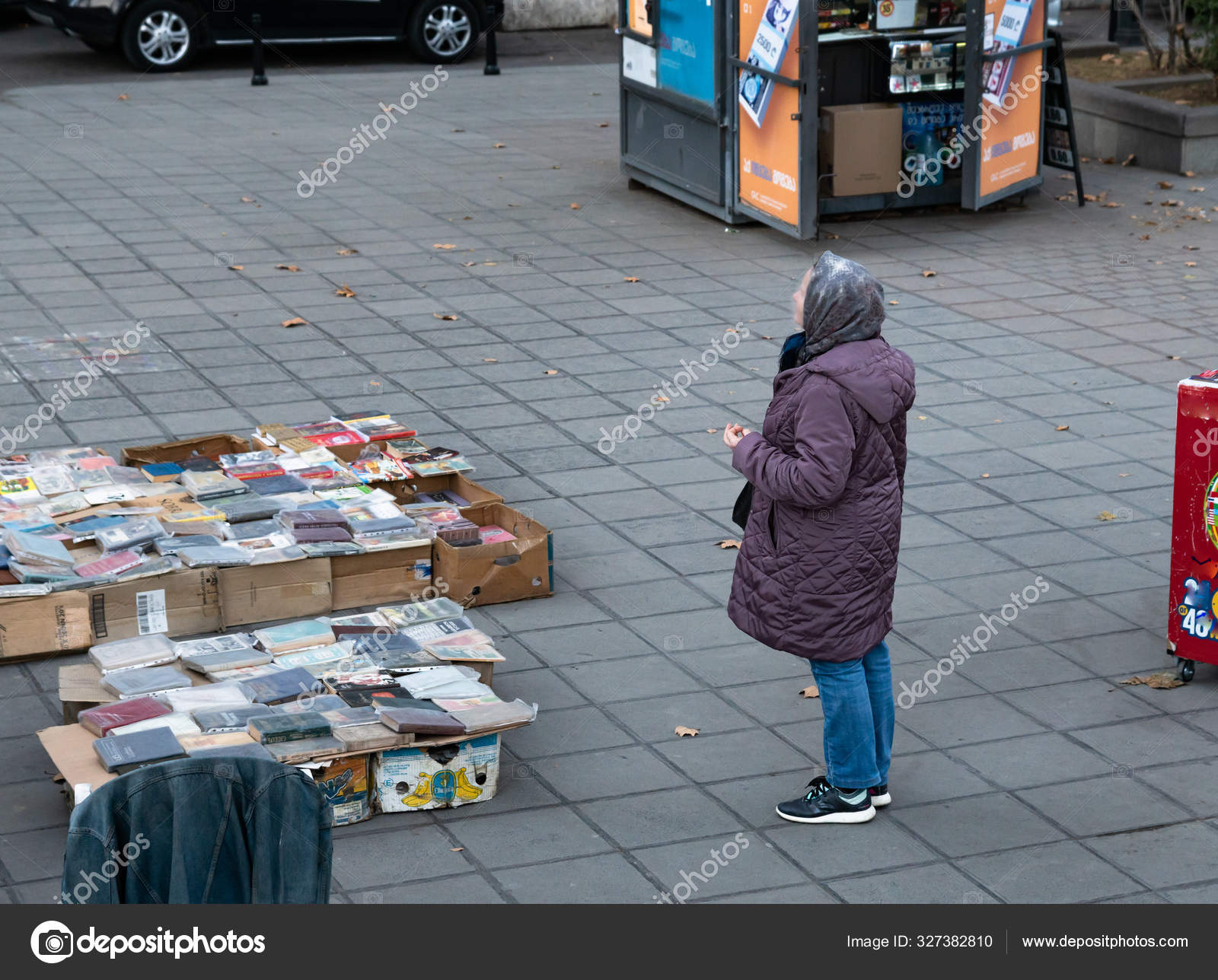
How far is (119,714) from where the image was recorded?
503 centimetres

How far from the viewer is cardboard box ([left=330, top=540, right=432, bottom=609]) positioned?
6.40 metres

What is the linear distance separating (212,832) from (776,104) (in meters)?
9.34

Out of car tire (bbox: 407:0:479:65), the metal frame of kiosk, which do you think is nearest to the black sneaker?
the metal frame of kiosk

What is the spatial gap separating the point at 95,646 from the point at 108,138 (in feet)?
35.9

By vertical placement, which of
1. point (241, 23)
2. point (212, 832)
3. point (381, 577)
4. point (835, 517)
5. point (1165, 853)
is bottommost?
point (1165, 853)

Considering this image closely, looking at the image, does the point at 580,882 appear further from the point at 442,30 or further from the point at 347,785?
the point at 442,30

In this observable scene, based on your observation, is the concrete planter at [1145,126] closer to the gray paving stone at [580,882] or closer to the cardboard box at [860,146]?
the cardboard box at [860,146]

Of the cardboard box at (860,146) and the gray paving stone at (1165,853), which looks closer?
the gray paving stone at (1165,853)

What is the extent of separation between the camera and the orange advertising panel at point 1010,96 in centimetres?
1221

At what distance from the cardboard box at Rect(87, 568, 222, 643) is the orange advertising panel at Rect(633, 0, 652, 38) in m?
8.30

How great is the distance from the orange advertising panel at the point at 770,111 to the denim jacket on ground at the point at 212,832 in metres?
8.98

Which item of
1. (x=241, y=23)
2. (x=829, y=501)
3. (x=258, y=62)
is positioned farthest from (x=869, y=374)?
(x=241, y=23)

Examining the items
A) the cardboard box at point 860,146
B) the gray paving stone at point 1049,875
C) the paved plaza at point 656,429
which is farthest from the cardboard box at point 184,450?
the cardboard box at point 860,146

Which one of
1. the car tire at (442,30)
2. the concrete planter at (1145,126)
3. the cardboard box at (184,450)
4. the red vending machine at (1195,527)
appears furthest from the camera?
the car tire at (442,30)
